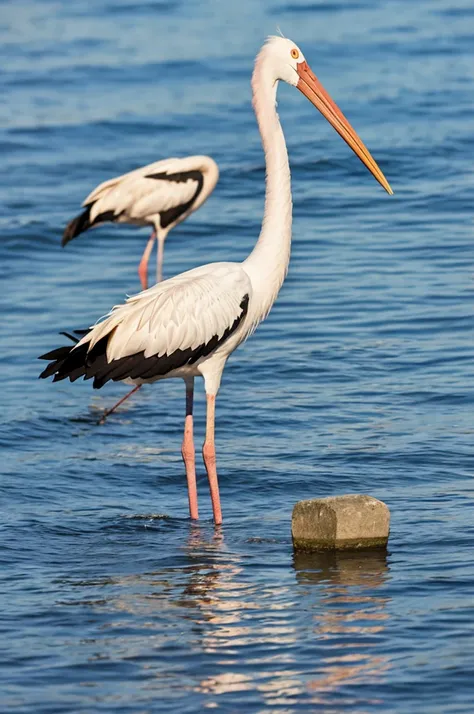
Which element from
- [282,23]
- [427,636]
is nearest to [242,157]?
[282,23]

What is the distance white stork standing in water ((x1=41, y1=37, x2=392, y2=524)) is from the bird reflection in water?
1.17 metres

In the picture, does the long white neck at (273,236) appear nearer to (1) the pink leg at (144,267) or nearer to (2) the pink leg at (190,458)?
(2) the pink leg at (190,458)

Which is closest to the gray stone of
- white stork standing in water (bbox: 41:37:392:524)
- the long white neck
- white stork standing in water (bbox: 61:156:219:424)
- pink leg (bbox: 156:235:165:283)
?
white stork standing in water (bbox: 41:37:392:524)

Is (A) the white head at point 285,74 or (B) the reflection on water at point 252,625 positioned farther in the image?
(A) the white head at point 285,74

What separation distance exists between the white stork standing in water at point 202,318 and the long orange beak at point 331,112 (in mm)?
292

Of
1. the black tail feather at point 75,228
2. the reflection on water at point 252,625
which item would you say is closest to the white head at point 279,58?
the reflection on water at point 252,625

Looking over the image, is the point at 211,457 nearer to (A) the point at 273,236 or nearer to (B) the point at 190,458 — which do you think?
(B) the point at 190,458

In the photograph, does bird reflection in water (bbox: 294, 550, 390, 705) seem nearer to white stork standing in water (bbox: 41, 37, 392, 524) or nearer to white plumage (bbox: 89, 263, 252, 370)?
white stork standing in water (bbox: 41, 37, 392, 524)

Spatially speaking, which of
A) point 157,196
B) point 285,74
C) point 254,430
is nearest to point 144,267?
point 157,196

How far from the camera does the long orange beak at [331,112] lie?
363 inches

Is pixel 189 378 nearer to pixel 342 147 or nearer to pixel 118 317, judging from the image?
pixel 118 317

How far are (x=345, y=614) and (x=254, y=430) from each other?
138 inches

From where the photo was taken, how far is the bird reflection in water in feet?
20.2

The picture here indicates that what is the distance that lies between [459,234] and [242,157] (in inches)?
198
